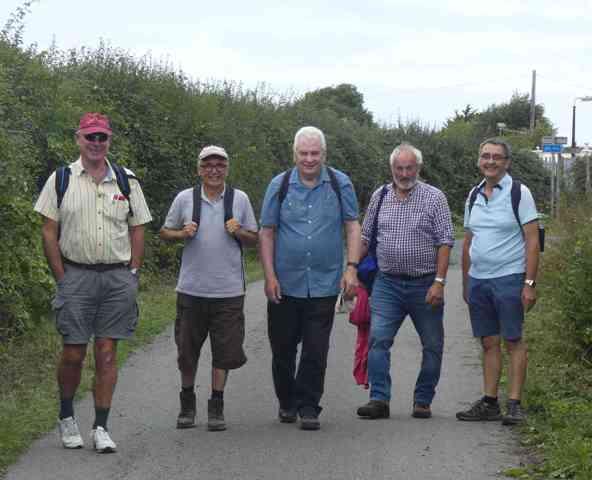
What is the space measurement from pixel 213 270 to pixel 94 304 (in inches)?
38.3

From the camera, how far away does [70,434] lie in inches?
317

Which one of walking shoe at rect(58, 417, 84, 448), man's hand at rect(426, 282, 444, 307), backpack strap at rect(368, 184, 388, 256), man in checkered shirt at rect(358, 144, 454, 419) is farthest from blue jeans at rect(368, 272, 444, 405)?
walking shoe at rect(58, 417, 84, 448)

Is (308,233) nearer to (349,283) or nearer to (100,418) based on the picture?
(349,283)

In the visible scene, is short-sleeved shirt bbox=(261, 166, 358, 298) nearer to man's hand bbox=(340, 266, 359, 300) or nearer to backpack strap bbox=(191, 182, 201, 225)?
man's hand bbox=(340, 266, 359, 300)

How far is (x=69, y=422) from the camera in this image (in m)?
8.08

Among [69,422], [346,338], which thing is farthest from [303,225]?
[346,338]

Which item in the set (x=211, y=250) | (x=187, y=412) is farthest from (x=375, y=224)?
(x=187, y=412)

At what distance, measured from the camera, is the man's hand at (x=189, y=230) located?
861cm

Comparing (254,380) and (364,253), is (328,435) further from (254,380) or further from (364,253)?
(254,380)

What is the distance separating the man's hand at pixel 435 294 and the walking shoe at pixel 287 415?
1.27 meters

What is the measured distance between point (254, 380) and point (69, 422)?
10.0 ft

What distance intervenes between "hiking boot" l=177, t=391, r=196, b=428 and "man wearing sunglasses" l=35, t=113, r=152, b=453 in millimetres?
755

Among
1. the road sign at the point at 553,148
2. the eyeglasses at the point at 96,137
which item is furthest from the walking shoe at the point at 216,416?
the road sign at the point at 553,148

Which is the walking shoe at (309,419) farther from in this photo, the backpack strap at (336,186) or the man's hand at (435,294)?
the backpack strap at (336,186)
